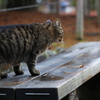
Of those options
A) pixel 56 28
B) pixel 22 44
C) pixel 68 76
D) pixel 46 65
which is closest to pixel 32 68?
pixel 22 44

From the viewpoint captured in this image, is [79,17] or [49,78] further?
[79,17]

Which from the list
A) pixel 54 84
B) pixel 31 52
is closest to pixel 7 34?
pixel 31 52

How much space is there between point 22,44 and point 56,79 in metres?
0.84

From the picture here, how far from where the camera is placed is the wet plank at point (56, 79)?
3068 mm

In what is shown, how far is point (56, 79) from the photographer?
3445 millimetres

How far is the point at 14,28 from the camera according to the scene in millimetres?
4105

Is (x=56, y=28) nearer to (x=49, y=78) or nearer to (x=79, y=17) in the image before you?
(x=49, y=78)

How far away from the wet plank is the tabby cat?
0.19m

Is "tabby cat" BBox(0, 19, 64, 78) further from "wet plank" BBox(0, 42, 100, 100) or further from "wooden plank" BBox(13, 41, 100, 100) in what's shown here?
"wooden plank" BBox(13, 41, 100, 100)

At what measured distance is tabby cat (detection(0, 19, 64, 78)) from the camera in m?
3.89

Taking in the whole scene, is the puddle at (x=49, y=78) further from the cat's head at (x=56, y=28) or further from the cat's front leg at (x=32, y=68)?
the cat's head at (x=56, y=28)

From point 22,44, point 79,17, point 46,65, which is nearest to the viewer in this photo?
point 22,44

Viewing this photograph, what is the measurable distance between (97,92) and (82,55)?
0.85 meters

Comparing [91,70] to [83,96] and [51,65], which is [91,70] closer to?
[51,65]
